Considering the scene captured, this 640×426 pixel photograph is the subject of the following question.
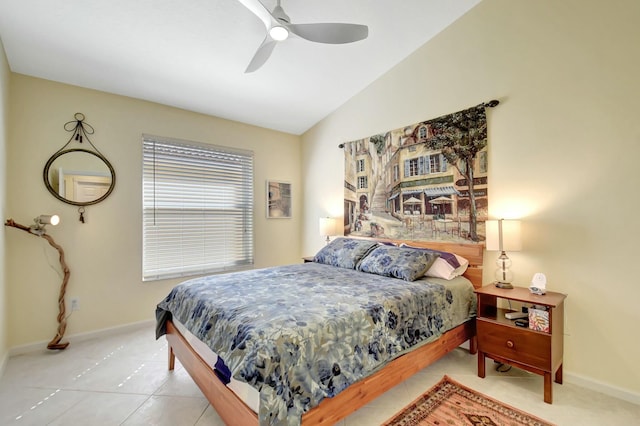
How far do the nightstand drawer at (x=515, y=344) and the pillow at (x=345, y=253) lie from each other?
1.18 metres

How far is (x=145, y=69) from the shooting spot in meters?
2.71

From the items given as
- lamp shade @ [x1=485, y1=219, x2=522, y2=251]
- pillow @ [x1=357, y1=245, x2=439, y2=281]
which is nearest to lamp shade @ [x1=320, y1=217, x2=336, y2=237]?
pillow @ [x1=357, y1=245, x2=439, y2=281]

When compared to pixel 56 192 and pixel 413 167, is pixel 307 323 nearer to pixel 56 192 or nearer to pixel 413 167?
pixel 413 167

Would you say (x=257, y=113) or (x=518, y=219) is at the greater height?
(x=257, y=113)

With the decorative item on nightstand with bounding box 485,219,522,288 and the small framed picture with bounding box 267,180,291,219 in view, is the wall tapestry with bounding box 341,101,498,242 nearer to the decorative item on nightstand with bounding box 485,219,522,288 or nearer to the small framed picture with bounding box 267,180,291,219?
the decorative item on nightstand with bounding box 485,219,522,288

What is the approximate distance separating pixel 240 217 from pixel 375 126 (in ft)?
7.11

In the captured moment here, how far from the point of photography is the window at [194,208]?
325cm

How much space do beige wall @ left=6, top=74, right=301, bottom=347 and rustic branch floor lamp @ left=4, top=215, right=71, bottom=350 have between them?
3.4 inches

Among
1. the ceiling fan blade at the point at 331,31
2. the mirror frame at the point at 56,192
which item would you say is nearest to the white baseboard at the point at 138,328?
the mirror frame at the point at 56,192

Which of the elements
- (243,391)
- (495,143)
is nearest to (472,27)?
(495,143)

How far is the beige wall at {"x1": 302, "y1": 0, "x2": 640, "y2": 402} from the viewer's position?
190 cm

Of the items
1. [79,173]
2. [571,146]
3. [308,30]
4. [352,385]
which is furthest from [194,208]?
[571,146]

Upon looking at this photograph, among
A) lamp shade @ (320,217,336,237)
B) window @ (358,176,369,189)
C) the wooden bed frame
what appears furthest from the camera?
lamp shade @ (320,217,336,237)

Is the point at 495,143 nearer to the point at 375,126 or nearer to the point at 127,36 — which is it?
the point at 375,126
